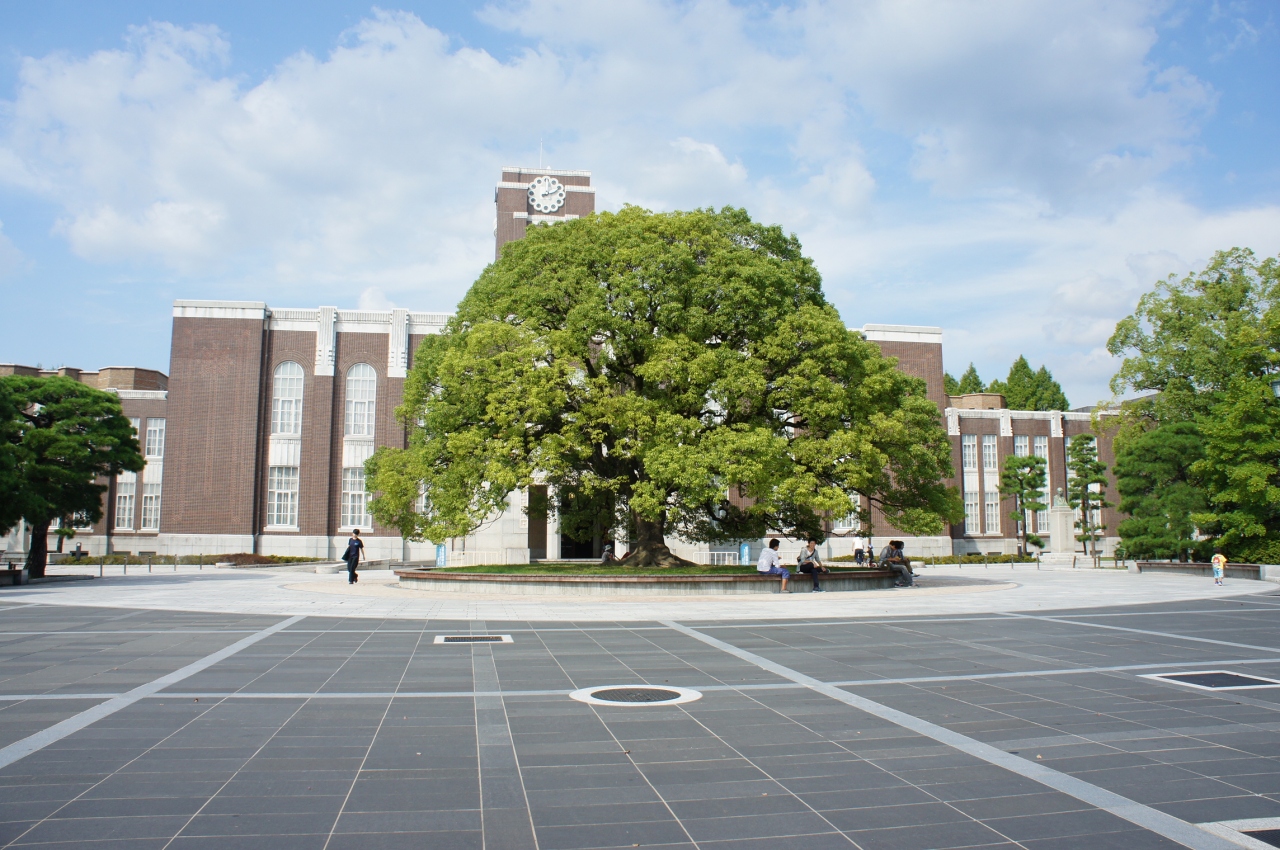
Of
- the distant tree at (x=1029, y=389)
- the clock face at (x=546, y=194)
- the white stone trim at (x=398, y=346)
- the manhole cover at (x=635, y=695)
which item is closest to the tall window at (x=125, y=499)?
the white stone trim at (x=398, y=346)

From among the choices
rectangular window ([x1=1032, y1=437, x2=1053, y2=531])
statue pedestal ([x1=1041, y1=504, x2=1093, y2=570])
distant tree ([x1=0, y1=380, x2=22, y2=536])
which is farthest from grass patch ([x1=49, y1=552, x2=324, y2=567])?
rectangular window ([x1=1032, y1=437, x2=1053, y2=531])

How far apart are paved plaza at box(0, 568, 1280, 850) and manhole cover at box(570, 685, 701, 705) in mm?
163

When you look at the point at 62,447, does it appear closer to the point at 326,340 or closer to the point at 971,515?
the point at 326,340

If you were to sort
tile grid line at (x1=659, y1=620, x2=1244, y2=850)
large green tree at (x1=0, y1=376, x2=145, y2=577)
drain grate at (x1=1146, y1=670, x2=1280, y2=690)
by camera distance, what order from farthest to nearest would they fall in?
large green tree at (x1=0, y1=376, x2=145, y2=577) < drain grate at (x1=1146, y1=670, x2=1280, y2=690) < tile grid line at (x1=659, y1=620, x2=1244, y2=850)

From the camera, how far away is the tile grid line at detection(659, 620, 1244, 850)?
14.1 feet

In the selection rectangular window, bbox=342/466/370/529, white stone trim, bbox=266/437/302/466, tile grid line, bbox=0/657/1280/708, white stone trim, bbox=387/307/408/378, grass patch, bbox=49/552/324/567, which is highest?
white stone trim, bbox=387/307/408/378

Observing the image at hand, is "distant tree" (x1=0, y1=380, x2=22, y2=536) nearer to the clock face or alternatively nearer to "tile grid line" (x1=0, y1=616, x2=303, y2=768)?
"tile grid line" (x1=0, y1=616, x2=303, y2=768)

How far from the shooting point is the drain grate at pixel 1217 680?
27.8 ft

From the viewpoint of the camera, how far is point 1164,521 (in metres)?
36.0

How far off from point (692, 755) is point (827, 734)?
124 cm

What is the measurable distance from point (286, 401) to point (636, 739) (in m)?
45.4

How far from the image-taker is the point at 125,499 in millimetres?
49000

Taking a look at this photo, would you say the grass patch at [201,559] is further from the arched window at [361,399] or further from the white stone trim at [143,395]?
the white stone trim at [143,395]

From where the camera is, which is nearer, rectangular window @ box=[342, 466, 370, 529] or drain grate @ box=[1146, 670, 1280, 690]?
drain grate @ box=[1146, 670, 1280, 690]
